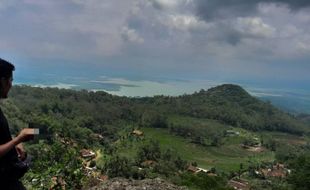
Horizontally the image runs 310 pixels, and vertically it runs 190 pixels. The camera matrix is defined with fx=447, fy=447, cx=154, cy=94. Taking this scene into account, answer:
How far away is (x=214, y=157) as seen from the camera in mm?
78125

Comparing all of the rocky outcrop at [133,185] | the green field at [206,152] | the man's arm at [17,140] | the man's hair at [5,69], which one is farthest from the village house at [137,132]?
the man's arm at [17,140]

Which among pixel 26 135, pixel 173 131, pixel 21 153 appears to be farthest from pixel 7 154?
pixel 173 131

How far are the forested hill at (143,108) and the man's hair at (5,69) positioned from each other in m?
69.9

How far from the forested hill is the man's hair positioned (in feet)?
229

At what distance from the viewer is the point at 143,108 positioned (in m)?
104

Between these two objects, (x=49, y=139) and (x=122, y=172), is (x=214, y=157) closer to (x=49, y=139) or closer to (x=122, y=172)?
(x=122, y=172)

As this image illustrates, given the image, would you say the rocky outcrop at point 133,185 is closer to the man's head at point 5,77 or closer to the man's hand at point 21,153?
the man's hand at point 21,153

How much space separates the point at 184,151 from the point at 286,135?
45.7m

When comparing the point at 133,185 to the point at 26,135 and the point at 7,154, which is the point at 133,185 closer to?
the point at 7,154

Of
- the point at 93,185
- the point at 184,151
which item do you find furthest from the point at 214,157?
the point at 93,185

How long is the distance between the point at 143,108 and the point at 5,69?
10032cm

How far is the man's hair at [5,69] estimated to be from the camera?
3414 mm

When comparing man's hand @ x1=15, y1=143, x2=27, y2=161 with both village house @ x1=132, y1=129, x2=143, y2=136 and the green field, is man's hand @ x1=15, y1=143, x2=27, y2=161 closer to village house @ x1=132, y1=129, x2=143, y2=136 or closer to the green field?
the green field

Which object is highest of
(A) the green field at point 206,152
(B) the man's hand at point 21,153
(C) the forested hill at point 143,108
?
(B) the man's hand at point 21,153
